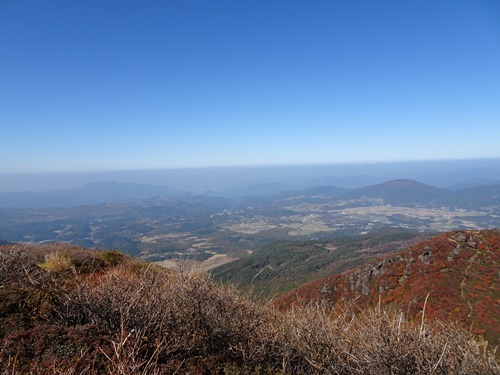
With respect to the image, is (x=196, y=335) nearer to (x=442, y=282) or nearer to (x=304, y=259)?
(x=442, y=282)

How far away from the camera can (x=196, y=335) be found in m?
6.28

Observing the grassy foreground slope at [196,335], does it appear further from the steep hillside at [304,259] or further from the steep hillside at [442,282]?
the steep hillside at [304,259]

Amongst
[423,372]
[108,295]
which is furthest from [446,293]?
[108,295]

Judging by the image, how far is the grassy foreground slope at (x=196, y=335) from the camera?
182 inches

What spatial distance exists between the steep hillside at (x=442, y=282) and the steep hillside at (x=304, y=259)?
48.6m

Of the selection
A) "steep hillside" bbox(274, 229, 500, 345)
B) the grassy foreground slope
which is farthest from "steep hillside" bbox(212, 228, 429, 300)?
the grassy foreground slope

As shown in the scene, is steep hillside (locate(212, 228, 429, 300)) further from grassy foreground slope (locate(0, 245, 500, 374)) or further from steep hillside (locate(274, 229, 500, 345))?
grassy foreground slope (locate(0, 245, 500, 374))

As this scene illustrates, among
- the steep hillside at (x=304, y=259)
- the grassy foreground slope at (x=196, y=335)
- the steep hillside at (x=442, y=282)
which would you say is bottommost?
the steep hillside at (x=304, y=259)

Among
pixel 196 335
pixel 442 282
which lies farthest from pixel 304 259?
pixel 196 335

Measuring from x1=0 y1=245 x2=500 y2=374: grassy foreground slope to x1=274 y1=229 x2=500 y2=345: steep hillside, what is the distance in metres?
8.87

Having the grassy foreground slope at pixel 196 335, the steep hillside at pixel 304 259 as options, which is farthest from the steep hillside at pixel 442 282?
the steep hillside at pixel 304 259

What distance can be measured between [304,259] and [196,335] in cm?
11181

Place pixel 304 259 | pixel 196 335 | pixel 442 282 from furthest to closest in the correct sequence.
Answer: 1. pixel 304 259
2. pixel 442 282
3. pixel 196 335

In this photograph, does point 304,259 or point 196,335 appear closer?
point 196,335
